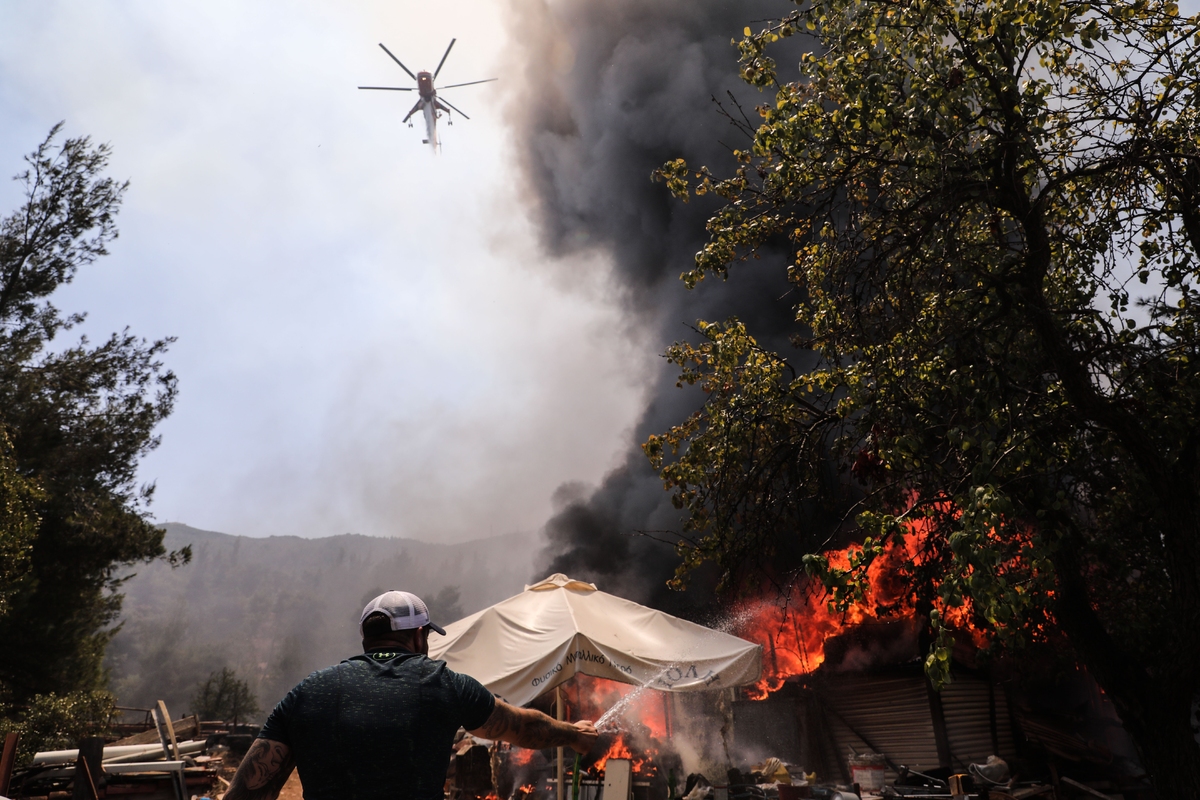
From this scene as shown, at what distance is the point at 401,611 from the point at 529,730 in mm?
677

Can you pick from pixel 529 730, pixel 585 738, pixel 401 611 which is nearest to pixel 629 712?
pixel 585 738

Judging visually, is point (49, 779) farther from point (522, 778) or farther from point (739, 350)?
point (739, 350)

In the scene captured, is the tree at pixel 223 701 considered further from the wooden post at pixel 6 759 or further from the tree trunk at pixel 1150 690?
the tree trunk at pixel 1150 690

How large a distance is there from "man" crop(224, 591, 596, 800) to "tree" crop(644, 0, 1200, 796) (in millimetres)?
2585

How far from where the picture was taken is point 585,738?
304 centimetres

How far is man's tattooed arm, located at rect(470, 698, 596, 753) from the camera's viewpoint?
271 centimetres

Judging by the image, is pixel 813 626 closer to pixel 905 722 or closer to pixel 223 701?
pixel 905 722

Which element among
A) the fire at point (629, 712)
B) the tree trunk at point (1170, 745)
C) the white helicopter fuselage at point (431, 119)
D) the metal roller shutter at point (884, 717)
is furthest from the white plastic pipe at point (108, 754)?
the white helicopter fuselage at point (431, 119)

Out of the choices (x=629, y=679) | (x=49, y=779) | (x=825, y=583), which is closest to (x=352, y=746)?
(x=825, y=583)

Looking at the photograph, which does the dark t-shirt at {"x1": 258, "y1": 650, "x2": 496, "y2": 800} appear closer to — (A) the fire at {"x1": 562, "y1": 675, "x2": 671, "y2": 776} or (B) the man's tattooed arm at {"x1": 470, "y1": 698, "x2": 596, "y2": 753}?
(B) the man's tattooed arm at {"x1": 470, "y1": 698, "x2": 596, "y2": 753}

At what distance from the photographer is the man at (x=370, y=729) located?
7.61 ft

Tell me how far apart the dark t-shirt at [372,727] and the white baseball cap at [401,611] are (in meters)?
0.14

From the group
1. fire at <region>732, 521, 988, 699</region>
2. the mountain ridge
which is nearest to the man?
fire at <region>732, 521, 988, 699</region>

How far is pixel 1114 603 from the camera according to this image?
7.96 metres
